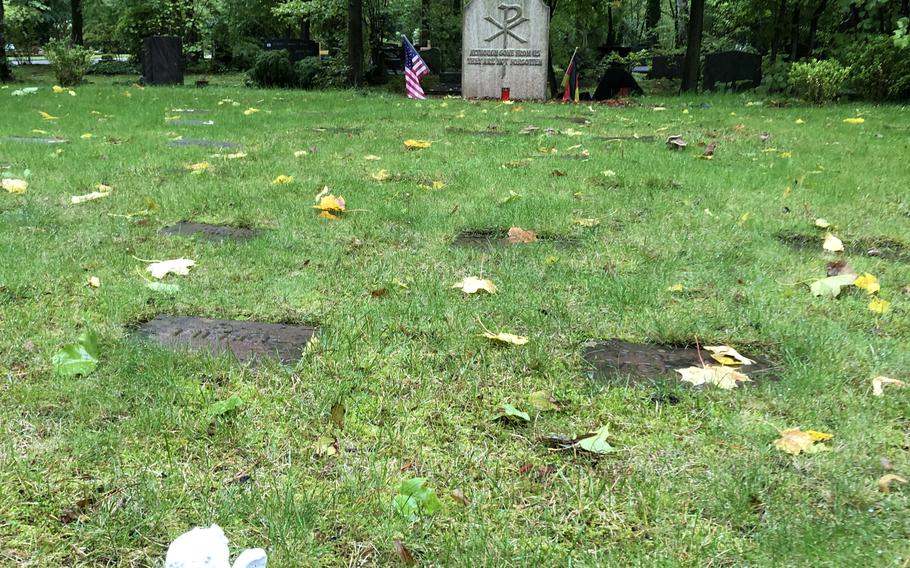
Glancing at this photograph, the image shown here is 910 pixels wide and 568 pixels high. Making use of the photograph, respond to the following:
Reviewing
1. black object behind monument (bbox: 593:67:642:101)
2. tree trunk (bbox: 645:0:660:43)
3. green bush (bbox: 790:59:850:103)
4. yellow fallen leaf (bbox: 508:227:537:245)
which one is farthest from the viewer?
tree trunk (bbox: 645:0:660:43)

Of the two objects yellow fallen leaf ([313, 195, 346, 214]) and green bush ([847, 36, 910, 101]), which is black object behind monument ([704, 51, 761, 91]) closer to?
green bush ([847, 36, 910, 101])

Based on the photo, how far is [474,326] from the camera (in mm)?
2105

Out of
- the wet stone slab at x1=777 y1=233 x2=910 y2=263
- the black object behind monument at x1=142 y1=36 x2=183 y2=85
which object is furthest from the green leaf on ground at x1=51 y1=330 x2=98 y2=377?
the black object behind monument at x1=142 y1=36 x2=183 y2=85

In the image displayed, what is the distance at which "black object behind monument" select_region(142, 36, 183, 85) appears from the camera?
1595cm

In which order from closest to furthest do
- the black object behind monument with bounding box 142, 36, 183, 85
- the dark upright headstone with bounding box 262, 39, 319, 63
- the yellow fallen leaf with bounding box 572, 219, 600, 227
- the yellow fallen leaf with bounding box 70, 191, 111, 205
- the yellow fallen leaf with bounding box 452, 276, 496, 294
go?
1. the yellow fallen leaf with bounding box 452, 276, 496, 294
2. the yellow fallen leaf with bounding box 572, 219, 600, 227
3. the yellow fallen leaf with bounding box 70, 191, 111, 205
4. the black object behind monument with bounding box 142, 36, 183, 85
5. the dark upright headstone with bounding box 262, 39, 319, 63

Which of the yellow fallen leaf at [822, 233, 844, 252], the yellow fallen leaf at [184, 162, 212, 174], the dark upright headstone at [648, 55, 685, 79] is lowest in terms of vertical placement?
the yellow fallen leaf at [822, 233, 844, 252]

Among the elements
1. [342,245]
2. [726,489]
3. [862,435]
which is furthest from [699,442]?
[342,245]

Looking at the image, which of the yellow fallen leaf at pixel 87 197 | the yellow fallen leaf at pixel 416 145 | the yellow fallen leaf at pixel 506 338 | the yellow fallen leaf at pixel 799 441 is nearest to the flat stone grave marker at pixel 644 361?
the yellow fallen leaf at pixel 506 338

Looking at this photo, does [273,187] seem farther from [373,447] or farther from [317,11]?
[317,11]

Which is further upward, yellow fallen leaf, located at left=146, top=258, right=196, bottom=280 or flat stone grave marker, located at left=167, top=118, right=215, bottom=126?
flat stone grave marker, located at left=167, top=118, right=215, bottom=126

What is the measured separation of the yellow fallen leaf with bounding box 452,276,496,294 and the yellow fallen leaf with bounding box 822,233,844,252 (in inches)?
64.5

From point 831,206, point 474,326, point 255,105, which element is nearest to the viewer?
point 474,326

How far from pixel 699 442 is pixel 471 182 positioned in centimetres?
297

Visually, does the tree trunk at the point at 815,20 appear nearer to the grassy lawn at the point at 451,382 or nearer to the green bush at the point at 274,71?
the green bush at the point at 274,71
